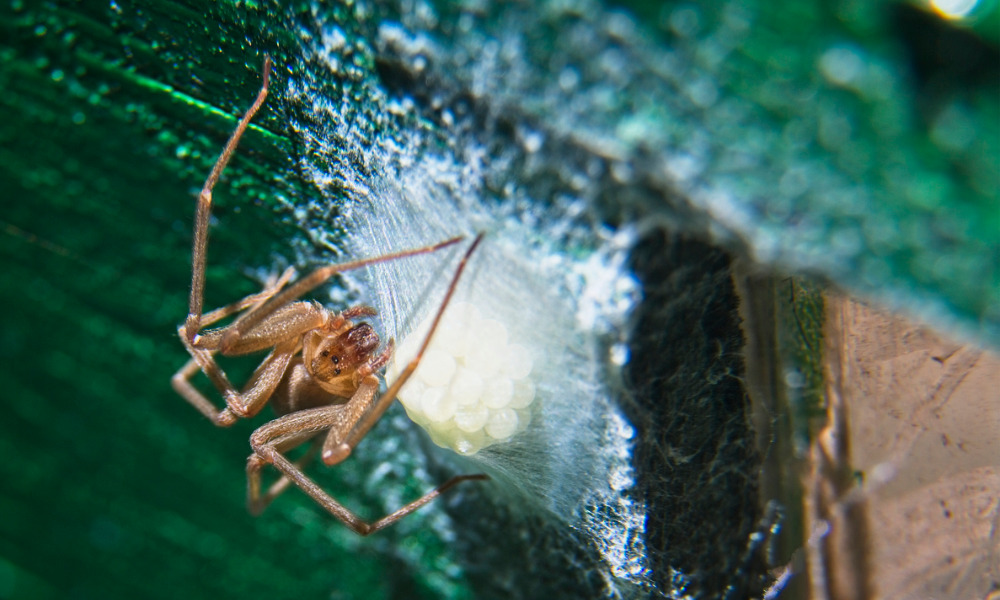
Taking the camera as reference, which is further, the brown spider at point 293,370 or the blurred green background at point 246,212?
the brown spider at point 293,370

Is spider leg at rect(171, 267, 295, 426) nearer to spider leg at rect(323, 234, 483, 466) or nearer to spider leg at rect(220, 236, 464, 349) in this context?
spider leg at rect(220, 236, 464, 349)

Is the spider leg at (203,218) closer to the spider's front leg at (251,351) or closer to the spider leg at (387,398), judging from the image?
the spider's front leg at (251,351)

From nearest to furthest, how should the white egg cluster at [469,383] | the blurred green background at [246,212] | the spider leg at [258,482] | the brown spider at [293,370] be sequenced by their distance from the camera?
the blurred green background at [246,212] < the white egg cluster at [469,383] < the brown spider at [293,370] < the spider leg at [258,482]

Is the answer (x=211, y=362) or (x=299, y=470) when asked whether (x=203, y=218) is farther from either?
(x=299, y=470)

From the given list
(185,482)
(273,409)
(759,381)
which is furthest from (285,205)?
(185,482)

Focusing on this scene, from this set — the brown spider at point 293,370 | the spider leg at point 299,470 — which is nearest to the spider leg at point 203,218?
the brown spider at point 293,370

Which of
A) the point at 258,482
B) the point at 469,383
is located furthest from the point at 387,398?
the point at 258,482

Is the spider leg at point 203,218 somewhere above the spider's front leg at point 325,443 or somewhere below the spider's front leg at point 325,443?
above
